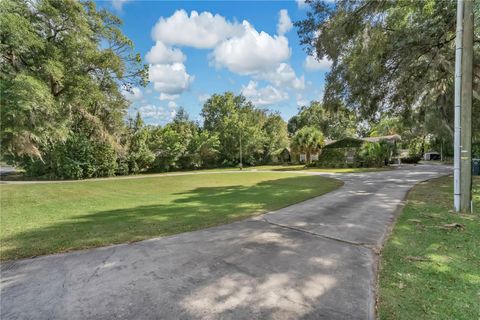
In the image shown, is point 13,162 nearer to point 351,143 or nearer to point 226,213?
point 226,213

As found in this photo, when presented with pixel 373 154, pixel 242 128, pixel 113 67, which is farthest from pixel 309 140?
pixel 113 67

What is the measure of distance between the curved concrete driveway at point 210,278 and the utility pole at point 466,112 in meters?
3.77

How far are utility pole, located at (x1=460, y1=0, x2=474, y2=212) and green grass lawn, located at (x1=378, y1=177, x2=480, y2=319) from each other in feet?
3.03

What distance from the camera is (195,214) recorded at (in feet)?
26.3

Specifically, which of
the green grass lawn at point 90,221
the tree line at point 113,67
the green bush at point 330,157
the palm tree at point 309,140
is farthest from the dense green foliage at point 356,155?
the green grass lawn at point 90,221

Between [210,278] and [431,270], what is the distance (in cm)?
304

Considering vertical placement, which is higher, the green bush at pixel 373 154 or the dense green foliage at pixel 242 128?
the dense green foliage at pixel 242 128

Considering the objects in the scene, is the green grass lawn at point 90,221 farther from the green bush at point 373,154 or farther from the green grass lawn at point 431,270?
the green bush at point 373,154

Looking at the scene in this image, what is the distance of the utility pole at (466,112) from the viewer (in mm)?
7434

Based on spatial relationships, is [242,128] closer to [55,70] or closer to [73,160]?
[73,160]

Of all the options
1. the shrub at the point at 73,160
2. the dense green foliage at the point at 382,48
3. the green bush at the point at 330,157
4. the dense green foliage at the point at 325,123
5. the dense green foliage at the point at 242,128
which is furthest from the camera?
the dense green foliage at the point at 325,123

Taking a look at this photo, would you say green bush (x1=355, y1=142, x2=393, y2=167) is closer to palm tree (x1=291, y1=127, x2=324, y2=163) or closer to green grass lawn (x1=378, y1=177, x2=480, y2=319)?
palm tree (x1=291, y1=127, x2=324, y2=163)

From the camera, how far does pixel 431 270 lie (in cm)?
384

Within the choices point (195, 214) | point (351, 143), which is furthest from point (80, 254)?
point (351, 143)
